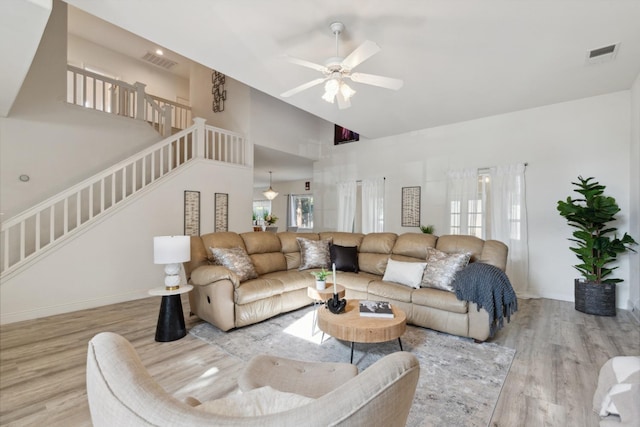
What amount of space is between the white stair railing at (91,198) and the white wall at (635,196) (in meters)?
6.11

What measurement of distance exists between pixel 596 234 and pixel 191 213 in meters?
6.26

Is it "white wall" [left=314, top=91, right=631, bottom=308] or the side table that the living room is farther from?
the side table

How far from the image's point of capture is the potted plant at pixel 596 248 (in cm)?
378

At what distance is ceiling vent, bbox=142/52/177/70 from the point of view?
23.5 feet

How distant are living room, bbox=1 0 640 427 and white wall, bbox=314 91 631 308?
0.01 m

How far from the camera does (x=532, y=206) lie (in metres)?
4.71

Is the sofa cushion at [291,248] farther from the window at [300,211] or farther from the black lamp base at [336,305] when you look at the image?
the window at [300,211]

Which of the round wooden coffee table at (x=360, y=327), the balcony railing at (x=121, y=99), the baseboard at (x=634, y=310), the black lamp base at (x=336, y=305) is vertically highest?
the balcony railing at (x=121, y=99)

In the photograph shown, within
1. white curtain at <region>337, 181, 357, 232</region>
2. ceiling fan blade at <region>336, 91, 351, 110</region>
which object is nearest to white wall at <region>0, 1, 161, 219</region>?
ceiling fan blade at <region>336, 91, 351, 110</region>

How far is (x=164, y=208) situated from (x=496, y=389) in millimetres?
4939

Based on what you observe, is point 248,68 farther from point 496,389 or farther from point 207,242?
point 496,389

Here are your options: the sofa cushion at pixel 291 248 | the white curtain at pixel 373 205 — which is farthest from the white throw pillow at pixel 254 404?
the white curtain at pixel 373 205

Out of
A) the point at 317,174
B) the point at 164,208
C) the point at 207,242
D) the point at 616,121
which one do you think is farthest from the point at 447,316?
the point at 317,174

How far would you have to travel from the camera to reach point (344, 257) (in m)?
4.21
